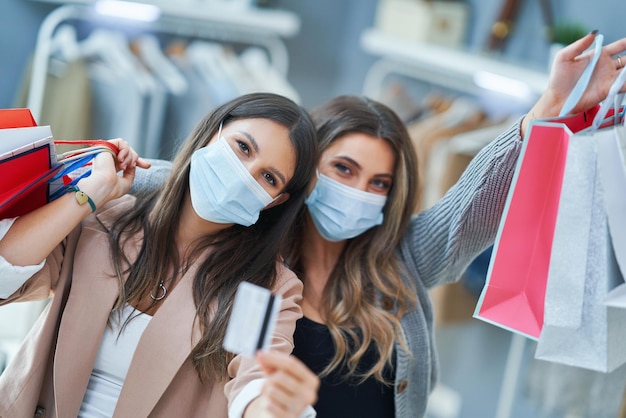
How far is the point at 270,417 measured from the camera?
3.85 feet

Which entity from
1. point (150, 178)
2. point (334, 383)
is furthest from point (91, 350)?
point (334, 383)

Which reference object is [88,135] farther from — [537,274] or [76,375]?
[537,274]

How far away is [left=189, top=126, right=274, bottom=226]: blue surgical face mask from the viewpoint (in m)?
1.53

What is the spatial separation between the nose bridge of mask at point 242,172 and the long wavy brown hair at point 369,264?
0.33m

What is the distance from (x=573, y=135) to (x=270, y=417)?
0.57 m

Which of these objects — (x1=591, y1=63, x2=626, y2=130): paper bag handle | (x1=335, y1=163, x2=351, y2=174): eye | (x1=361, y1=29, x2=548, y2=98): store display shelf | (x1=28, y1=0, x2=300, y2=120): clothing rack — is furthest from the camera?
(x1=28, y1=0, x2=300, y2=120): clothing rack

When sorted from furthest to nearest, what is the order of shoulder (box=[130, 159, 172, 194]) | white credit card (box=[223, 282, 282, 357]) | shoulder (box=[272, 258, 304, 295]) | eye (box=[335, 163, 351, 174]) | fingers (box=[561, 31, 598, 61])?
eye (box=[335, 163, 351, 174]), shoulder (box=[130, 159, 172, 194]), shoulder (box=[272, 258, 304, 295]), fingers (box=[561, 31, 598, 61]), white credit card (box=[223, 282, 282, 357])

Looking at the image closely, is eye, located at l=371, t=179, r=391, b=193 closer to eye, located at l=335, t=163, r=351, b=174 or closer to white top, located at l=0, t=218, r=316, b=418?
eye, located at l=335, t=163, r=351, b=174

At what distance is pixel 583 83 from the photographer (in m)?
1.30

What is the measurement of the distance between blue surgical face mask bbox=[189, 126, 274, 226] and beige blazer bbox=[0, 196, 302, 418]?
14cm

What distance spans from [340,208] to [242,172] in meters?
0.36

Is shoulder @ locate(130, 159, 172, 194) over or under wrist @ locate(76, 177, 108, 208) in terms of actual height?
under

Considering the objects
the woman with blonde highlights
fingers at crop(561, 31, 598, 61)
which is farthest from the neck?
fingers at crop(561, 31, 598, 61)

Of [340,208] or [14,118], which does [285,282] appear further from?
[14,118]
